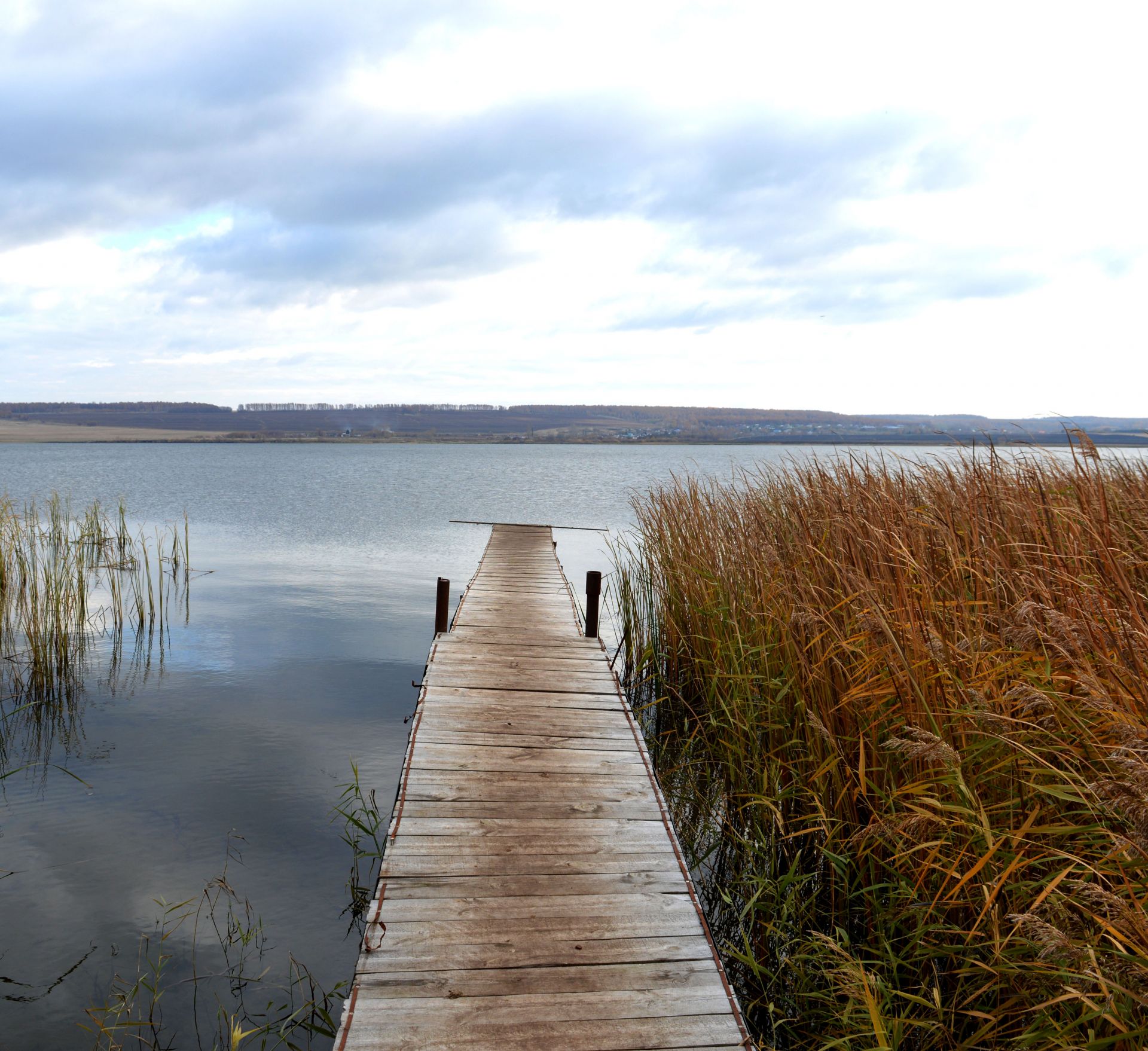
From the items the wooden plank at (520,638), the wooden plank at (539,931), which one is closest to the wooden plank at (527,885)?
the wooden plank at (539,931)

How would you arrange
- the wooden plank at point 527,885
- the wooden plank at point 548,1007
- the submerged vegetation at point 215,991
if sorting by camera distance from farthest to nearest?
the submerged vegetation at point 215,991
the wooden plank at point 527,885
the wooden plank at point 548,1007

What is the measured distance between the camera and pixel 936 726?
2.73 metres

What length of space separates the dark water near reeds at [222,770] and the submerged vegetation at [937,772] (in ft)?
7.73

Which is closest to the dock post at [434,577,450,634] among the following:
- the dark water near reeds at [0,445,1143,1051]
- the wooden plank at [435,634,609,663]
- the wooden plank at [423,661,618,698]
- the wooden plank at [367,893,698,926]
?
the wooden plank at [435,634,609,663]

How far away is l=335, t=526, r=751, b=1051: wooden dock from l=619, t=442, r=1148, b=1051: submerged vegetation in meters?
0.46

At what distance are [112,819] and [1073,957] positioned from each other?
5.75 metres

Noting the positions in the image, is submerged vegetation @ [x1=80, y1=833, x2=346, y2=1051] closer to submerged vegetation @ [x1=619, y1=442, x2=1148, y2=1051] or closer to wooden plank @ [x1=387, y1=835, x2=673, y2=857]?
wooden plank @ [x1=387, y1=835, x2=673, y2=857]

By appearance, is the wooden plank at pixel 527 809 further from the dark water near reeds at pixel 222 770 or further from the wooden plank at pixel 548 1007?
the wooden plank at pixel 548 1007

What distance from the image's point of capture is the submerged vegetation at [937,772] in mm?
2107

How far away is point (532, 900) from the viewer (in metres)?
3.09

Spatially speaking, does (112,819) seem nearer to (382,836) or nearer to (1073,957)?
(382,836)

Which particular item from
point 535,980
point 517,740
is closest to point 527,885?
point 535,980

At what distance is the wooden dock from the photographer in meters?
2.45

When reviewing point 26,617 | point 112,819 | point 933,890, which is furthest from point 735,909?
point 26,617
